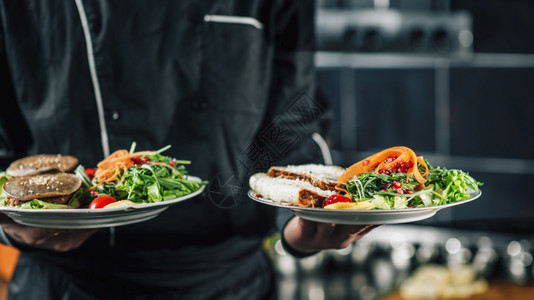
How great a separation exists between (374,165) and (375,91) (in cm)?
392

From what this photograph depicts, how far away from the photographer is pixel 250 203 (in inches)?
75.5

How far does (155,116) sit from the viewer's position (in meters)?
1.85

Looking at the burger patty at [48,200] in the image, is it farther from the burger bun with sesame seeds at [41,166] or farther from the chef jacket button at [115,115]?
the chef jacket button at [115,115]

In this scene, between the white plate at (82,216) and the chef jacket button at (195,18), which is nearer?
the white plate at (82,216)

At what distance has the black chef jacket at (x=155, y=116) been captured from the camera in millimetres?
1799

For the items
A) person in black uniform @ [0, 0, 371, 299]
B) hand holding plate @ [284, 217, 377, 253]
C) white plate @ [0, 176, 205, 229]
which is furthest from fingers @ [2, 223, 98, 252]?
hand holding plate @ [284, 217, 377, 253]

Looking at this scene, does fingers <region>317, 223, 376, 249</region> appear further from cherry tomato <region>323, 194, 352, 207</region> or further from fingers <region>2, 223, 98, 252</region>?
fingers <region>2, 223, 98, 252</region>

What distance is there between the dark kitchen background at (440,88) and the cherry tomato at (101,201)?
9.84 feet

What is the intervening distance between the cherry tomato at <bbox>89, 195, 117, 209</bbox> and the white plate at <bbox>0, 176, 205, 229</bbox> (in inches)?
1.9

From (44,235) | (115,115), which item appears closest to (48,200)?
(44,235)

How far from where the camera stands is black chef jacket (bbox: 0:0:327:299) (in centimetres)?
180

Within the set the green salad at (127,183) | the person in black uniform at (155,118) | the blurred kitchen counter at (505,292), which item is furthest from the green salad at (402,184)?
the blurred kitchen counter at (505,292)

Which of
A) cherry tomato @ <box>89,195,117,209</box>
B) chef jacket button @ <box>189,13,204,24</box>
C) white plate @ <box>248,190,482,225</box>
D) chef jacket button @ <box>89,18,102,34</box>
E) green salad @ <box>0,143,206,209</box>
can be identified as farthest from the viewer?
chef jacket button @ <box>189,13,204,24</box>

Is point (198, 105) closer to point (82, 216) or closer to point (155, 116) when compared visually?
point (155, 116)
